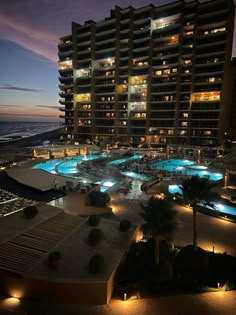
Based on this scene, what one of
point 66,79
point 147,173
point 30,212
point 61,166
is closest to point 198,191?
point 30,212

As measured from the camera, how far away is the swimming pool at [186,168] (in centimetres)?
4409

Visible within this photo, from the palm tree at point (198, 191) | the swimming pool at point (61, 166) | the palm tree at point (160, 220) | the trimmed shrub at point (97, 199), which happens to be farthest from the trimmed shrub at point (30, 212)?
the swimming pool at point (61, 166)

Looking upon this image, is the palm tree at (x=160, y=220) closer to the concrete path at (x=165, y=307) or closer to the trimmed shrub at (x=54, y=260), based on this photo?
the concrete path at (x=165, y=307)

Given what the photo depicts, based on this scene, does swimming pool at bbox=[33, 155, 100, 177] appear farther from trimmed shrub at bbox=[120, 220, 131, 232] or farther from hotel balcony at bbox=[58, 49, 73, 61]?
hotel balcony at bbox=[58, 49, 73, 61]

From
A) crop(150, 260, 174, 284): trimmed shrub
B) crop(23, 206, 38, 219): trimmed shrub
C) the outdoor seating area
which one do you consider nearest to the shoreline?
the outdoor seating area

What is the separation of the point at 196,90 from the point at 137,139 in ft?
82.6

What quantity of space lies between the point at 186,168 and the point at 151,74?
41.7 m

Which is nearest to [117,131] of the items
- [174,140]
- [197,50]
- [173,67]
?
[174,140]

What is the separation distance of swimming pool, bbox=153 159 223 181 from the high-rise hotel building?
57.9 feet

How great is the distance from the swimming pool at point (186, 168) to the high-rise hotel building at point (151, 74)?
17640mm

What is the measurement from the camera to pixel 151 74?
250 feet

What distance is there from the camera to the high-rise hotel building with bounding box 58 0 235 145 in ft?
223

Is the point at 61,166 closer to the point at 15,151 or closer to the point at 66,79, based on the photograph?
the point at 15,151

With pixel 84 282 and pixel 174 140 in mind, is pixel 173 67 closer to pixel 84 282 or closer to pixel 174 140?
pixel 174 140
